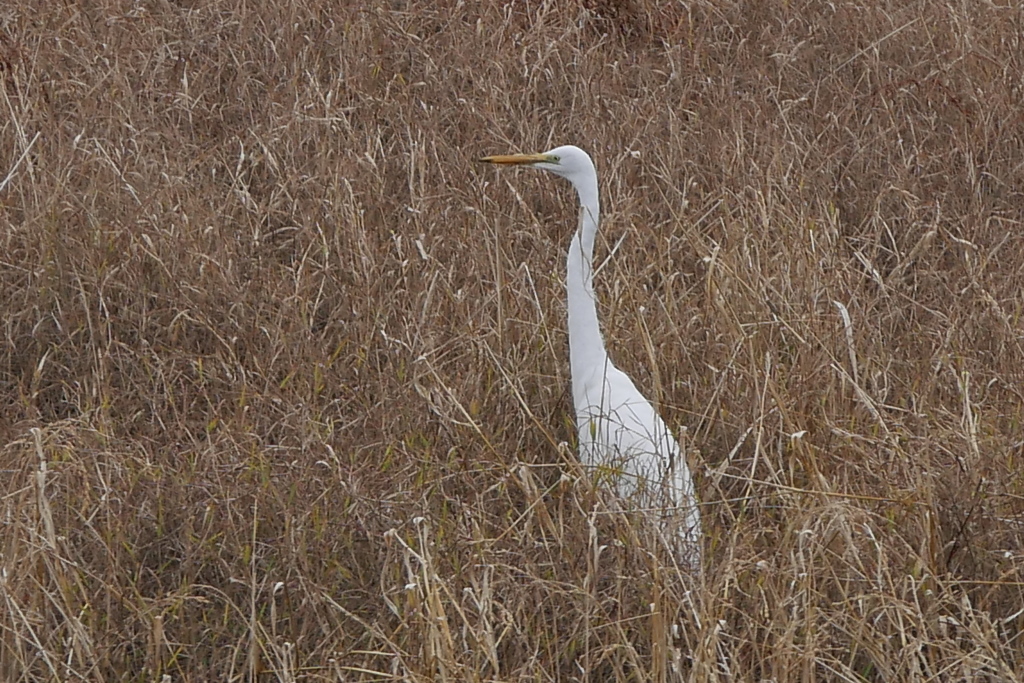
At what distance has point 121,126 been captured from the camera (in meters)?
3.70

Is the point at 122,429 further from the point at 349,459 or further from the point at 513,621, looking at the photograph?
the point at 513,621

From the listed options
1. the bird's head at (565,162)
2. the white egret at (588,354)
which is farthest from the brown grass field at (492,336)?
the bird's head at (565,162)

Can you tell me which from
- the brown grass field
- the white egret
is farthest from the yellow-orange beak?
the brown grass field

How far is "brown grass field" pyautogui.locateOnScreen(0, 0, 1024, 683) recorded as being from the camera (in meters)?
2.04

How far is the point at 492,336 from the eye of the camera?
2.88m

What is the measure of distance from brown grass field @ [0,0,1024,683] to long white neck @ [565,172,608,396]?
10 cm

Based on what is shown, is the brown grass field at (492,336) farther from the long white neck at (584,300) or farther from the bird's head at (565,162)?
the bird's head at (565,162)

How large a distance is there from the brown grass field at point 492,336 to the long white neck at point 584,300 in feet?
0.32

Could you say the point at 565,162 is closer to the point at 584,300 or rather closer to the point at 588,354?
the point at 584,300

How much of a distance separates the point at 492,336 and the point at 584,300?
0.91 feet

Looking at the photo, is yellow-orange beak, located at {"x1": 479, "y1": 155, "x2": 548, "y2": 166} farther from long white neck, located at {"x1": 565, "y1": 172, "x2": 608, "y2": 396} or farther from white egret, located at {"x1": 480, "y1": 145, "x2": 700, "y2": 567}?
→ long white neck, located at {"x1": 565, "y1": 172, "x2": 608, "y2": 396}

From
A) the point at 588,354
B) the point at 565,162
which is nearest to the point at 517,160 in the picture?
the point at 565,162

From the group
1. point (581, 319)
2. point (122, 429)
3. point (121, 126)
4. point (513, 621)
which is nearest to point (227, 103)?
point (121, 126)

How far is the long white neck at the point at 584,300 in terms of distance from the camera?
2.65m
